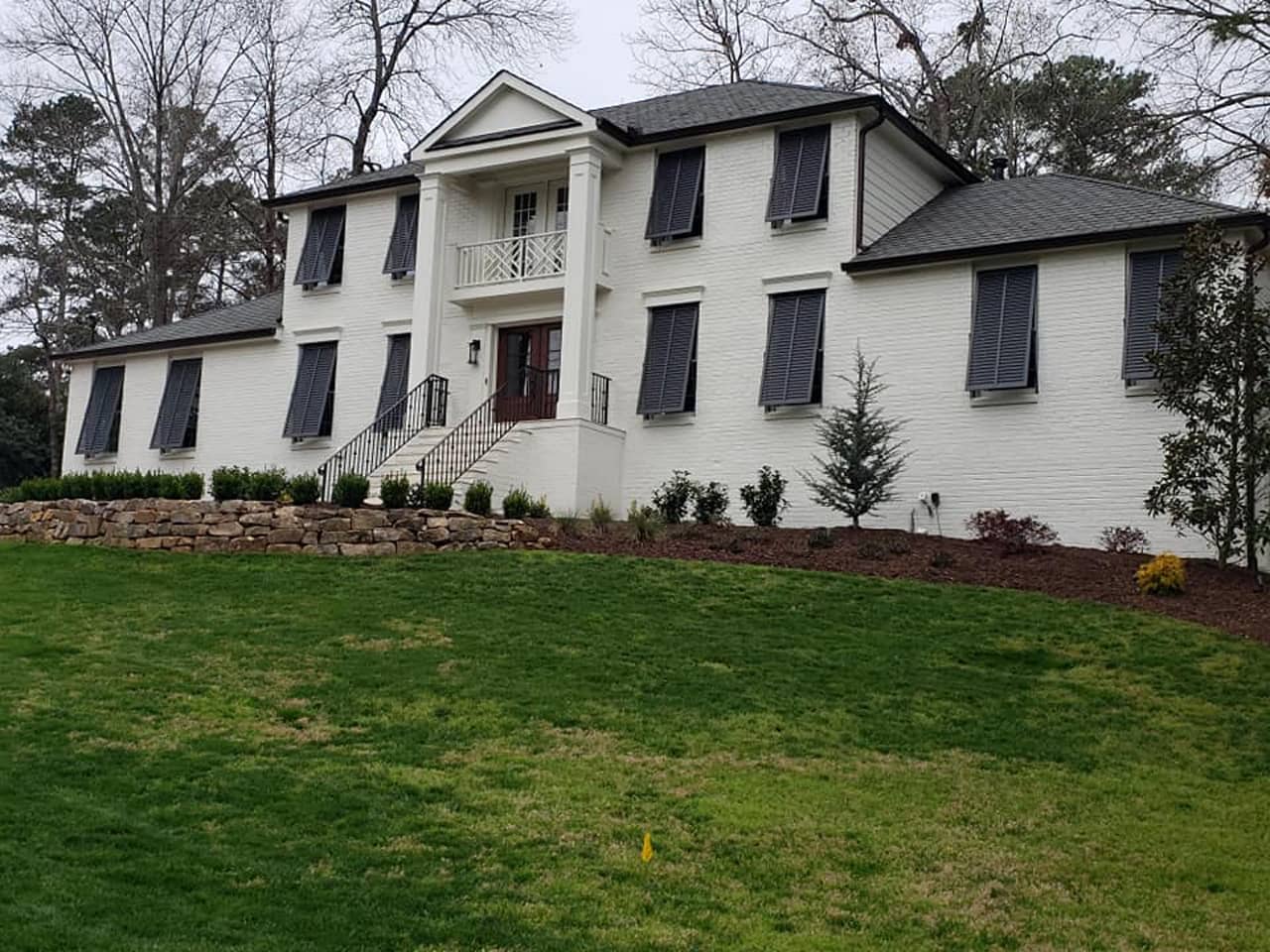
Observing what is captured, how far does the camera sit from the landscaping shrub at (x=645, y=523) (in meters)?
19.8

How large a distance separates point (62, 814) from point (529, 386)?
16.8 meters

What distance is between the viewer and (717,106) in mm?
25234

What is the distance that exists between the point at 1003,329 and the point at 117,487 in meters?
12.9

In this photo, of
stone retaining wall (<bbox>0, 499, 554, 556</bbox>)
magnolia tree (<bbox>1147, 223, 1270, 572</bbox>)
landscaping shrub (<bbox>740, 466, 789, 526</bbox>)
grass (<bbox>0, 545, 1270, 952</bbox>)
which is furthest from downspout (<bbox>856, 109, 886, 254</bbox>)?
Result: grass (<bbox>0, 545, 1270, 952</bbox>)

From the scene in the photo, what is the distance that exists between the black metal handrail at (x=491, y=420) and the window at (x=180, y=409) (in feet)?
22.2

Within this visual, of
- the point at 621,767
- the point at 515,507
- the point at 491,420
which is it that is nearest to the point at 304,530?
the point at 515,507

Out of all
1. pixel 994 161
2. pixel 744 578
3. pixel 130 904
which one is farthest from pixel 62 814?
pixel 994 161

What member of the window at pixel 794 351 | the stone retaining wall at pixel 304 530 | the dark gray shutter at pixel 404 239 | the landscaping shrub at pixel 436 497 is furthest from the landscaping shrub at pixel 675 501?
the dark gray shutter at pixel 404 239

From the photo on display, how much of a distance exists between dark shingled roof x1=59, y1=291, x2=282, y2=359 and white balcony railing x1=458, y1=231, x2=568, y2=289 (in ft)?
15.7

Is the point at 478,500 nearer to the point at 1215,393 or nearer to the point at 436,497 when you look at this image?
the point at 436,497

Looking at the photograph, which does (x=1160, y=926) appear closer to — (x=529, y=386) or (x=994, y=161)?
(x=529, y=386)

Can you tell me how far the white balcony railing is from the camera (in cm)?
2478

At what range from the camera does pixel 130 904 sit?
7715mm

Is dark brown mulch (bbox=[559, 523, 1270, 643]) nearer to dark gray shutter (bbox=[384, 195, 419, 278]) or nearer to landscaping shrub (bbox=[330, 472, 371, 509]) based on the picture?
landscaping shrub (bbox=[330, 472, 371, 509])
